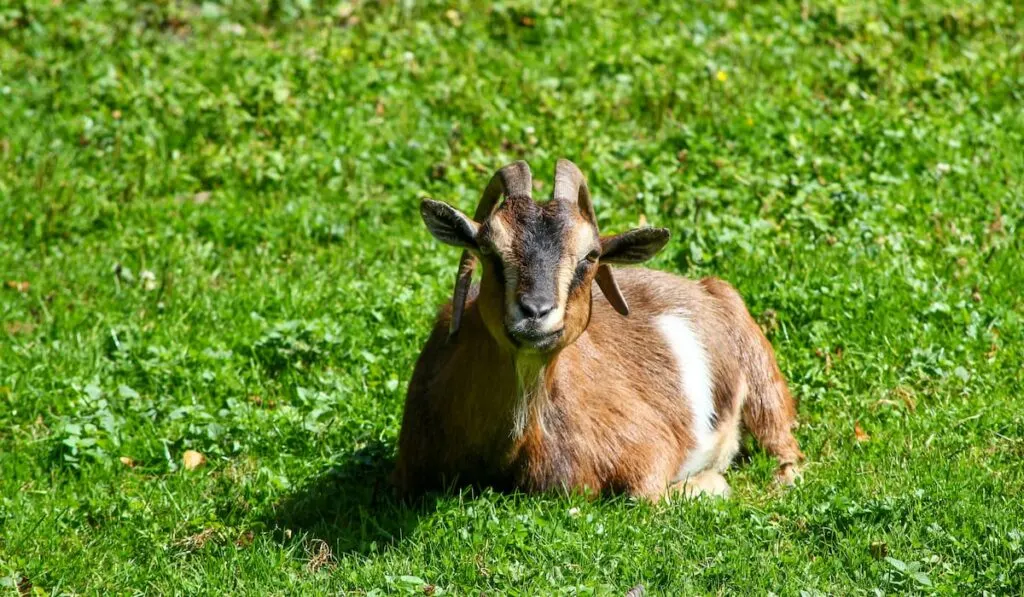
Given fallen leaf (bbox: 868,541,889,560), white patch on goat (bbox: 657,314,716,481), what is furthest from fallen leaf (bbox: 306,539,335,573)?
fallen leaf (bbox: 868,541,889,560)

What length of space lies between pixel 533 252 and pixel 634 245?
0.51 meters

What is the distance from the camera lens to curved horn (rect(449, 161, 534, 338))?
5633 mm

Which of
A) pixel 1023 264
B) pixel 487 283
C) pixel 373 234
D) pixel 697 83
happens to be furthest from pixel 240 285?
pixel 1023 264

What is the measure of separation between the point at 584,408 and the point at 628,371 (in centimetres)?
60

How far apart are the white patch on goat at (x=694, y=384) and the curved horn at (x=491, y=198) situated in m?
1.52

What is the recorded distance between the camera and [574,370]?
6.15 meters

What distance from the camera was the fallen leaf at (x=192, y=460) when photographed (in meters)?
6.52

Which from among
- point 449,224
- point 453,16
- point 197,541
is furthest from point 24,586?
point 453,16

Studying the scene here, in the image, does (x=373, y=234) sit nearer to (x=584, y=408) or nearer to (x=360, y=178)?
(x=360, y=178)

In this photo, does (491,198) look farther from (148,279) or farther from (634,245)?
(148,279)

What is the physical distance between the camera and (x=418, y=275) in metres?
7.94

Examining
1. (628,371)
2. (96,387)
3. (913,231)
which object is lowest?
(96,387)

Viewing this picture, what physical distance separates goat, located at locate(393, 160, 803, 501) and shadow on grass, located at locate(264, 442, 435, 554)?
0.18 m

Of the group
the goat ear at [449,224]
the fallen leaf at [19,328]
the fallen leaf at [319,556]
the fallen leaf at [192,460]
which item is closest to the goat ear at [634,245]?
the goat ear at [449,224]
